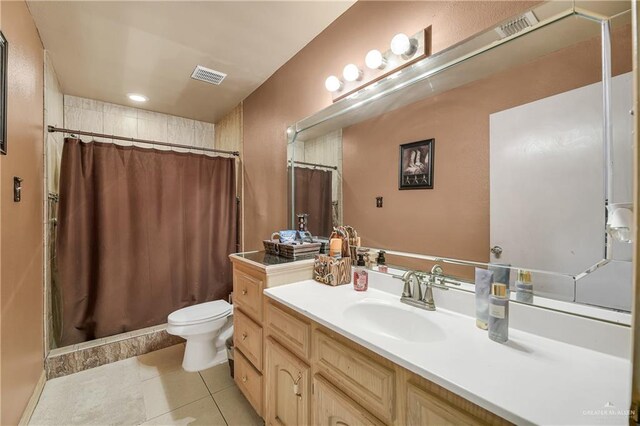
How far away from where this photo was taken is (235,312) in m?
1.65

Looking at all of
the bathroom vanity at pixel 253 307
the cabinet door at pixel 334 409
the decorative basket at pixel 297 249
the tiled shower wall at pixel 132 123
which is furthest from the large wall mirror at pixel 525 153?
the tiled shower wall at pixel 132 123

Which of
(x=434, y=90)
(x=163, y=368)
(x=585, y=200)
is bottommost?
(x=163, y=368)

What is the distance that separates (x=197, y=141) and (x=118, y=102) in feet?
2.82

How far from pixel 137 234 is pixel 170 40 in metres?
1.67

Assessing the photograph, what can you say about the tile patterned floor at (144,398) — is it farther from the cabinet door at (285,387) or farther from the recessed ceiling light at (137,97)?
the recessed ceiling light at (137,97)

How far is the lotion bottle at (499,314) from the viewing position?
770 millimetres

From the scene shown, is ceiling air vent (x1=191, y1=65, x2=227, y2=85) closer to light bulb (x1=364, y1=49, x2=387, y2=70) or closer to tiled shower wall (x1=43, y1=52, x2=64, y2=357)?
tiled shower wall (x1=43, y1=52, x2=64, y2=357)

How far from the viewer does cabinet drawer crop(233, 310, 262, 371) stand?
1.38 metres

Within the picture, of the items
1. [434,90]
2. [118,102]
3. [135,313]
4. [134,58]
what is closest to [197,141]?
[118,102]

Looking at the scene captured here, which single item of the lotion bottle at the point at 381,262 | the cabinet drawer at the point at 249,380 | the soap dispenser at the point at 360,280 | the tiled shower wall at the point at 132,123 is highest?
the tiled shower wall at the point at 132,123

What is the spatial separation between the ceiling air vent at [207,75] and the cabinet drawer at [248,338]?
192 cm

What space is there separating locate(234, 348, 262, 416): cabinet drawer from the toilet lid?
1.48 ft

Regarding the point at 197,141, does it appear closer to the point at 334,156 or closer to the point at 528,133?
the point at 334,156

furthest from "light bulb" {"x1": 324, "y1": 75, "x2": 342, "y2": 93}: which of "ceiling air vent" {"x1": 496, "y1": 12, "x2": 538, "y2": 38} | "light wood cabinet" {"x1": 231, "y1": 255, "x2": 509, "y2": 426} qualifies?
"light wood cabinet" {"x1": 231, "y1": 255, "x2": 509, "y2": 426}
